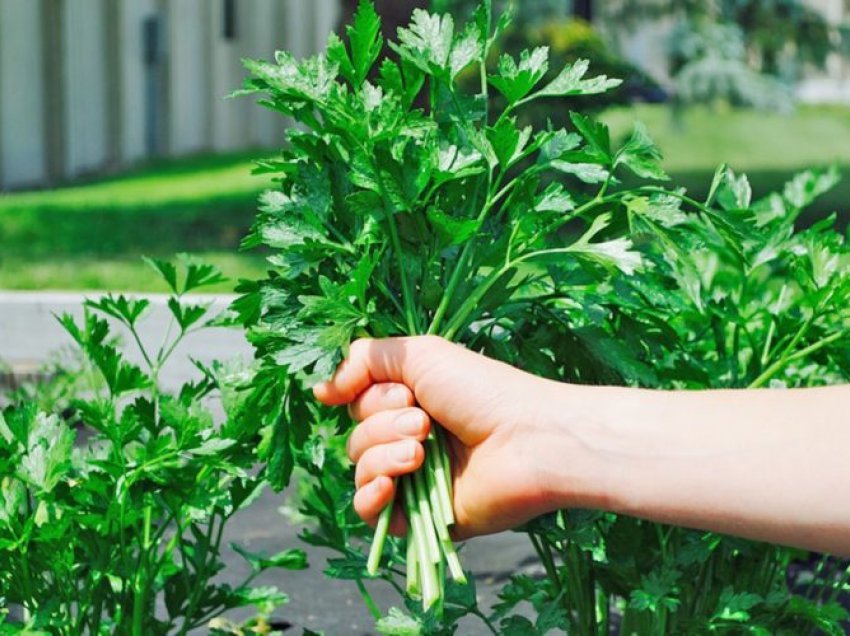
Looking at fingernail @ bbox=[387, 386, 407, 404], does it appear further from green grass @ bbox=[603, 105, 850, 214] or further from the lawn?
green grass @ bbox=[603, 105, 850, 214]

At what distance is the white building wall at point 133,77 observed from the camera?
1658cm

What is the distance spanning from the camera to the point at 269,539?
11.9ft

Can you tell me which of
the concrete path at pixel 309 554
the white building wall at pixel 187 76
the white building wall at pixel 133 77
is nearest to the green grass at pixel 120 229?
the concrete path at pixel 309 554

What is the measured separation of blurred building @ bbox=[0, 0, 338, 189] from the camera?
14.6 meters

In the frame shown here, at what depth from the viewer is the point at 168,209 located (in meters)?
11.0

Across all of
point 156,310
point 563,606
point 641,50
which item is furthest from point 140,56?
point 563,606

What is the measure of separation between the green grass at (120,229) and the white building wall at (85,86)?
1416 mm

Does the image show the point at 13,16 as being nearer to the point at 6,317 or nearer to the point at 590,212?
the point at 6,317

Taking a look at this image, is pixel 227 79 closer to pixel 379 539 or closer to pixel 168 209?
pixel 168 209

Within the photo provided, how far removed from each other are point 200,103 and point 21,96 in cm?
453

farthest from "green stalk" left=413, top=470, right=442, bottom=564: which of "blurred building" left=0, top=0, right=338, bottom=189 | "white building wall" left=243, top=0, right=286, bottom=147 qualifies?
"white building wall" left=243, top=0, right=286, bottom=147

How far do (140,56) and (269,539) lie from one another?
14.3 m

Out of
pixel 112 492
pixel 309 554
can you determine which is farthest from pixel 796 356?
pixel 309 554

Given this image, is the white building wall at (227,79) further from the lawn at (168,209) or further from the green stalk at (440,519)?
the green stalk at (440,519)
